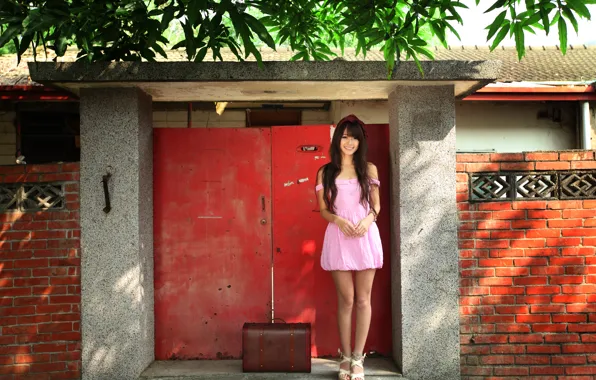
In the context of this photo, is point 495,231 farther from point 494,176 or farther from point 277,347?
point 277,347

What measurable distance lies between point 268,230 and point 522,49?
259 cm

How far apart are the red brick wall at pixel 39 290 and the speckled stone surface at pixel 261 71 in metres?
0.86

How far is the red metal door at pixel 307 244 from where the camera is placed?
5.14 metres

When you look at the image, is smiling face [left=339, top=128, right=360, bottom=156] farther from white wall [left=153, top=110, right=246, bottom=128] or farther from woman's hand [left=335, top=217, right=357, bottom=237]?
white wall [left=153, top=110, right=246, bottom=128]

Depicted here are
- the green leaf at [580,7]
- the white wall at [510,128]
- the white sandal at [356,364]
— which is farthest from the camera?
the white wall at [510,128]

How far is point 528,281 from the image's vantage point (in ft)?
15.5

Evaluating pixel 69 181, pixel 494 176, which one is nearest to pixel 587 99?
pixel 494 176

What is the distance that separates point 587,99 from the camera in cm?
914

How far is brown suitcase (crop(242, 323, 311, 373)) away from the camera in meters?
4.65

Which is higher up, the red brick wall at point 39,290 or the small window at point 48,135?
the small window at point 48,135

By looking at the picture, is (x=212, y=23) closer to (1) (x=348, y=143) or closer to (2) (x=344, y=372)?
(1) (x=348, y=143)

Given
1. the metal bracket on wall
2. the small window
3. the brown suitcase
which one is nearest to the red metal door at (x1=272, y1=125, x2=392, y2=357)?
the brown suitcase

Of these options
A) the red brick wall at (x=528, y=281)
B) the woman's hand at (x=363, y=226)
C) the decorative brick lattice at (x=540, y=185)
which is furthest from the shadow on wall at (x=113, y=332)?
the decorative brick lattice at (x=540, y=185)

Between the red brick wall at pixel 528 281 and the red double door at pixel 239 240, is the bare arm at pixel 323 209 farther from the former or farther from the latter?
the red brick wall at pixel 528 281
